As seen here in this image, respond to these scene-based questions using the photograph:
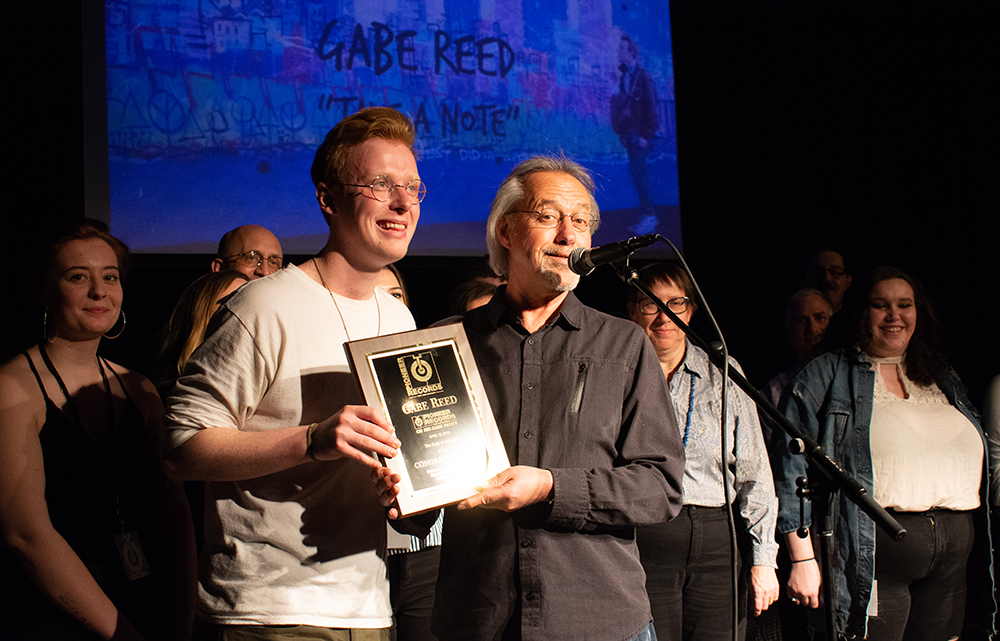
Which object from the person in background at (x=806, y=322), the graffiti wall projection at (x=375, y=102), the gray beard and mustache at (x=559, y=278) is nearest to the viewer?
the gray beard and mustache at (x=559, y=278)

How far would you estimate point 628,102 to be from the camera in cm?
498

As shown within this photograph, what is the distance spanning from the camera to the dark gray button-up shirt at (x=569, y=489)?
1.46 meters

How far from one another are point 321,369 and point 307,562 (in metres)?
0.38

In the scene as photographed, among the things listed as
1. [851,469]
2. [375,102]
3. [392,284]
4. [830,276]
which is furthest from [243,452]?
[830,276]

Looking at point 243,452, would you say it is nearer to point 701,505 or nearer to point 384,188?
point 384,188

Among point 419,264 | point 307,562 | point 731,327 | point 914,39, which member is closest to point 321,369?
point 307,562

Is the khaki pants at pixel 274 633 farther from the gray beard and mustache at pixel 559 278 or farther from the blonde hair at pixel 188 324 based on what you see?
the blonde hair at pixel 188 324

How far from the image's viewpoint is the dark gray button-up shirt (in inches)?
57.4

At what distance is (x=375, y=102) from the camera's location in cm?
448

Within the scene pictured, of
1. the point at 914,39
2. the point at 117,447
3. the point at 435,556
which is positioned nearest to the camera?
the point at 117,447

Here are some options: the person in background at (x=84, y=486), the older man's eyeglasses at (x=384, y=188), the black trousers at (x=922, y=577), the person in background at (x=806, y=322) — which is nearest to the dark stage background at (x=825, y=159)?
the person in background at (x=806, y=322)

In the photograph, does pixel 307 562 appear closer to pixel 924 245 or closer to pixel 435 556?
pixel 435 556

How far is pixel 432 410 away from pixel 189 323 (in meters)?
1.44

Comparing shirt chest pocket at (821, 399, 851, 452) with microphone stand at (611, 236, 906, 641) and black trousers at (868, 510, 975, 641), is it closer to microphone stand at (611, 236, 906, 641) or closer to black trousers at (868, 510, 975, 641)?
black trousers at (868, 510, 975, 641)
